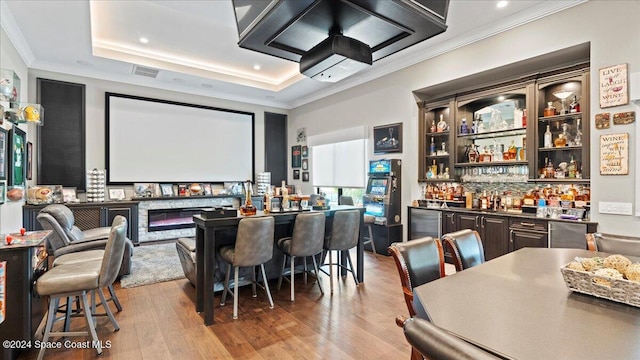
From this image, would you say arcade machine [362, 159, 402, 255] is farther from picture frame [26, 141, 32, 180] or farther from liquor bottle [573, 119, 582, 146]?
picture frame [26, 141, 32, 180]

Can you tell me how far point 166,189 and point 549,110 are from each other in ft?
23.1

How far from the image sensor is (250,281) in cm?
387

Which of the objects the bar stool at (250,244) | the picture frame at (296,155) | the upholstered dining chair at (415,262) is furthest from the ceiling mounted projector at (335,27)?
the picture frame at (296,155)

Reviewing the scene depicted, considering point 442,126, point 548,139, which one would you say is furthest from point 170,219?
point 548,139

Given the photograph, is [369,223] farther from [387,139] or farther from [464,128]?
[464,128]

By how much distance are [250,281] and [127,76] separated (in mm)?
5201

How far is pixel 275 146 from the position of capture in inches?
342

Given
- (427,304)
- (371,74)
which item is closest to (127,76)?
(371,74)

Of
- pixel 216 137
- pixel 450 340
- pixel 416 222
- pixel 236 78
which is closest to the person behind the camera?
pixel 450 340

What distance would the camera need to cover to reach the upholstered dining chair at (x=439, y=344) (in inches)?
26.7

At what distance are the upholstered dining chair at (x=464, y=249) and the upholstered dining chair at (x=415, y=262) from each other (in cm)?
16

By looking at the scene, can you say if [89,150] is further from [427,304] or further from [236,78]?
[427,304]

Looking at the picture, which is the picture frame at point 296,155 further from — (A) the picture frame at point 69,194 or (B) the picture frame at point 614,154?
(B) the picture frame at point 614,154

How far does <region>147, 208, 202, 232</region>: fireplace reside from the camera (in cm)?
669
